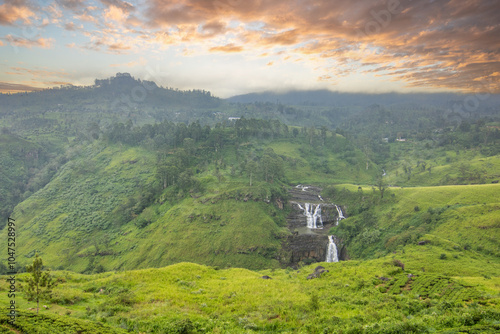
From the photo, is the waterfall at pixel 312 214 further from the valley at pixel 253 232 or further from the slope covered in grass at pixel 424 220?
the slope covered in grass at pixel 424 220

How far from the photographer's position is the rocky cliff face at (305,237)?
199 feet

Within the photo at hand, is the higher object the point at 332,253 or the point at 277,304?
the point at 277,304

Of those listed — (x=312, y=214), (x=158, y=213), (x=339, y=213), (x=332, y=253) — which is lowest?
(x=332, y=253)

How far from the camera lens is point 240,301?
23.7m

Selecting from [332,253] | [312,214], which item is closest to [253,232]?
[332,253]

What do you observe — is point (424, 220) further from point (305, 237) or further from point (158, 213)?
point (158, 213)

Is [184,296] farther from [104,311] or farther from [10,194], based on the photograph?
[10,194]

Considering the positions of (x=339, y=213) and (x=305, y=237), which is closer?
(x=305, y=237)

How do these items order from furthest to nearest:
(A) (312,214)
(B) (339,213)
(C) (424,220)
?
1. (A) (312,214)
2. (B) (339,213)
3. (C) (424,220)

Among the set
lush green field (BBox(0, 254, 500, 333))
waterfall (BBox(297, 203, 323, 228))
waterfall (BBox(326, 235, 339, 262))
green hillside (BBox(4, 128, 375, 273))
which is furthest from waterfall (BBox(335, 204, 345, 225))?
lush green field (BBox(0, 254, 500, 333))

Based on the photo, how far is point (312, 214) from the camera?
78500 mm

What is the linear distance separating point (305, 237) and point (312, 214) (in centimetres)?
1453

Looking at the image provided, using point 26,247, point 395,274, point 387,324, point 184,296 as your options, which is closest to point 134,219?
point 26,247

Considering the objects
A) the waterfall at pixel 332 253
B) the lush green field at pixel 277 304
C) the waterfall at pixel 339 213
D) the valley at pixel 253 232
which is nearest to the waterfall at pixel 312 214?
the valley at pixel 253 232
